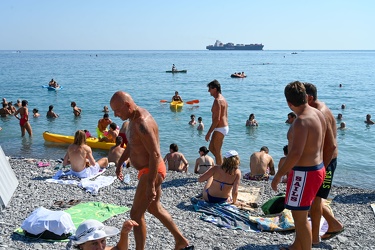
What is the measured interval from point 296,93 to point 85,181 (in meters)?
4.96

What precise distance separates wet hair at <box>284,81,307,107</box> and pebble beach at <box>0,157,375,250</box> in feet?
6.56

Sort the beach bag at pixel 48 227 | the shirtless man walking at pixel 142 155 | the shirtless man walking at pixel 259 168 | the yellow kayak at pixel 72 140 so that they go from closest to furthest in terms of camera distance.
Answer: the shirtless man walking at pixel 142 155 < the beach bag at pixel 48 227 < the shirtless man walking at pixel 259 168 < the yellow kayak at pixel 72 140

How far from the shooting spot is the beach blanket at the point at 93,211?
6199 millimetres

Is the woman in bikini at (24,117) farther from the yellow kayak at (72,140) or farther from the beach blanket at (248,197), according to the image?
the beach blanket at (248,197)

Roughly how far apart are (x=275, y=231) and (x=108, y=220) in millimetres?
2338

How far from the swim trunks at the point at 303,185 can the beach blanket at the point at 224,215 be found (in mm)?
1719

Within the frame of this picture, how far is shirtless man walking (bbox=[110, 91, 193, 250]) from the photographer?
4402 mm

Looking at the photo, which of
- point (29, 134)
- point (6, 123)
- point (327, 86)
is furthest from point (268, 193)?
point (327, 86)

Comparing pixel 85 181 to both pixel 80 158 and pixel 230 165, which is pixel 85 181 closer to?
pixel 80 158

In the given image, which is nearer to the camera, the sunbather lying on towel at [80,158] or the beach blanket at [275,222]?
the beach blanket at [275,222]

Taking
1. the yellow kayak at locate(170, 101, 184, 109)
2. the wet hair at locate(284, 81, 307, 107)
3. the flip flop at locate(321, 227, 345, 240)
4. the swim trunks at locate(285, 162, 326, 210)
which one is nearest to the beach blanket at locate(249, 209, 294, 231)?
the flip flop at locate(321, 227, 345, 240)

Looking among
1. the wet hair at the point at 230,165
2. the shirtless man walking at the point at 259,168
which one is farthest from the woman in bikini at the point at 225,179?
the shirtless man walking at the point at 259,168

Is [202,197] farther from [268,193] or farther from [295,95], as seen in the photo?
[295,95]

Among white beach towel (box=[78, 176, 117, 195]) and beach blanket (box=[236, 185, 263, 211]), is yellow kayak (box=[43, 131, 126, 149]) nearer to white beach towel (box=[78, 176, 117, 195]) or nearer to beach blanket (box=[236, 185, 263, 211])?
white beach towel (box=[78, 176, 117, 195])
